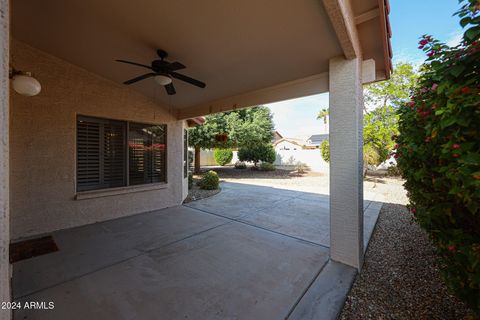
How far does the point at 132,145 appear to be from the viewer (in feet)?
17.3

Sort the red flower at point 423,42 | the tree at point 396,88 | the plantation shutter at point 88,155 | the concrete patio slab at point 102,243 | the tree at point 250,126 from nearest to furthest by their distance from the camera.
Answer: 1. the red flower at point 423,42
2. the concrete patio slab at point 102,243
3. the plantation shutter at point 88,155
4. the tree at point 396,88
5. the tree at point 250,126

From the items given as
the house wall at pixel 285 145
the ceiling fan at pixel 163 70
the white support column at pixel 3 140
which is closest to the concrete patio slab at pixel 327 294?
the white support column at pixel 3 140

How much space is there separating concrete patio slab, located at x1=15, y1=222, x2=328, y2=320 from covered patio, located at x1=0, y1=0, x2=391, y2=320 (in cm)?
2

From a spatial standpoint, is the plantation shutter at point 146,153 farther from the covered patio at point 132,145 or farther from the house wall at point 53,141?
the house wall at point 53,141

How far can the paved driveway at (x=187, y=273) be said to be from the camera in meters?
2.13

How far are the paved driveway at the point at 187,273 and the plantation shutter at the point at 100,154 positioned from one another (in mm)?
973

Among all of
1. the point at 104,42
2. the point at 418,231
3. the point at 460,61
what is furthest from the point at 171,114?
the point at 418,231

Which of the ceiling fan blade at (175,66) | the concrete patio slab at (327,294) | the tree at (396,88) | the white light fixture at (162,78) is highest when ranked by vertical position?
the tree at (396,88)

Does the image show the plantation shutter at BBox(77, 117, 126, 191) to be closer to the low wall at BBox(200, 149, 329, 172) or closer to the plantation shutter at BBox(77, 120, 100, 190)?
the plantation shutter at BBox(77, 120, 100, 190)

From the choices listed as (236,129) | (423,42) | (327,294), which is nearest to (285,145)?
(236,129)

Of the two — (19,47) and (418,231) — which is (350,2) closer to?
(418,231)

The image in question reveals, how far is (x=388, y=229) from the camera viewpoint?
13.7ft

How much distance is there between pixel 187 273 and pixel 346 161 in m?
2.68

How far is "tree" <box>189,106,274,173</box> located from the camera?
1104cm
